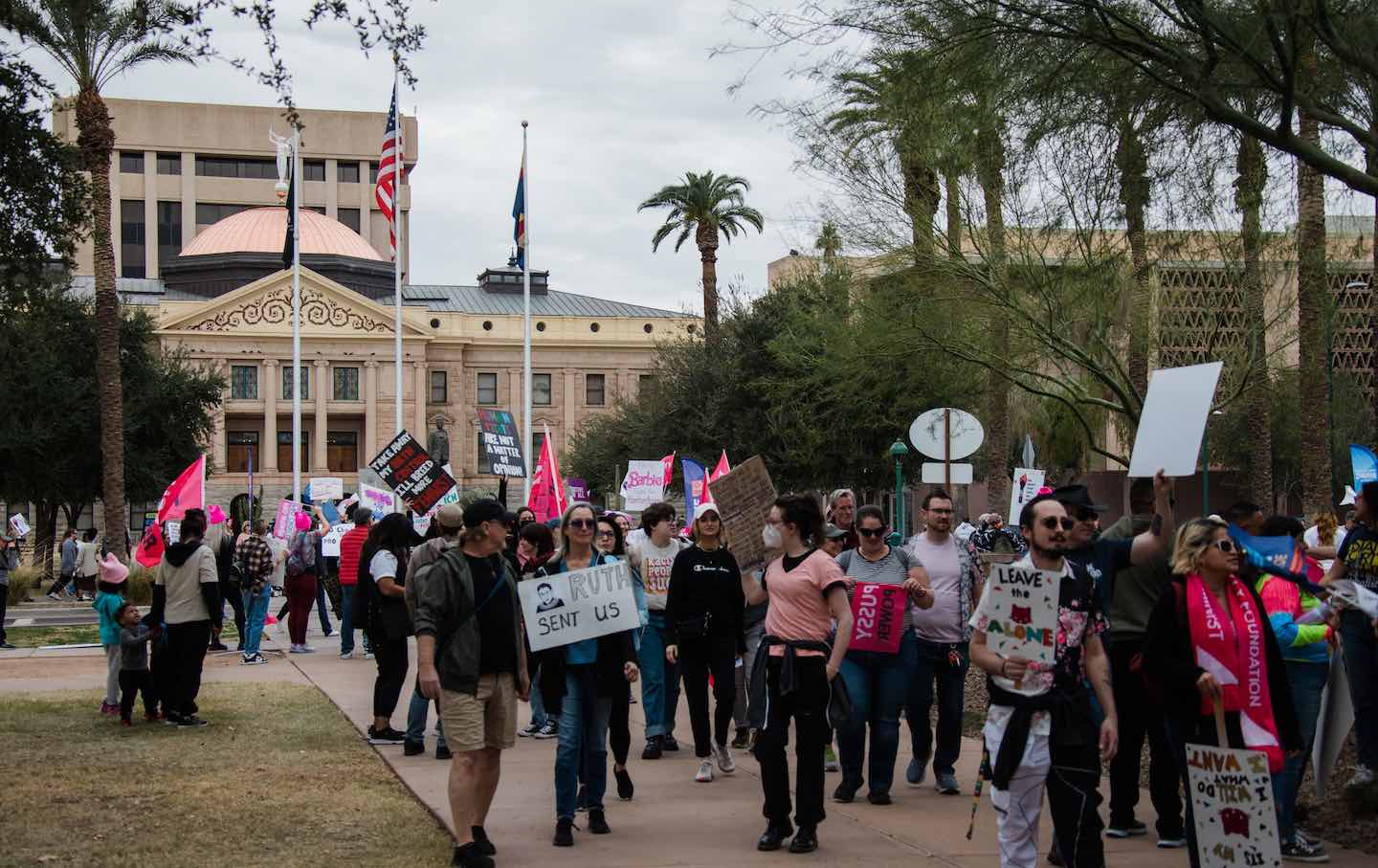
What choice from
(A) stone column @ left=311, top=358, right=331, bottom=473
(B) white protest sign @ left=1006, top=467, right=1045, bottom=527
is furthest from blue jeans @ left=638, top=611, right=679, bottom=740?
(A) stone column @ left=311, top=358, right=331, bottom=473

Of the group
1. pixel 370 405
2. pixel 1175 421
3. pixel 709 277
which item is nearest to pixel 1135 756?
pixel 1175 421

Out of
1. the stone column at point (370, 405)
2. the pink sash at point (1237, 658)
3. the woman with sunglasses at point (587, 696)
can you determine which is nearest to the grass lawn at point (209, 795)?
the woman with sunglasses at point (587, 696)

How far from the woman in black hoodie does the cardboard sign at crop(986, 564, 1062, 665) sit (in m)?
3.86

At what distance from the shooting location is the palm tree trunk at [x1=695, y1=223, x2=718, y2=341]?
48381 mm

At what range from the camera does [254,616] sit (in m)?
18.7

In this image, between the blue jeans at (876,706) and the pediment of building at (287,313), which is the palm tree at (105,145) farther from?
the pediment of building at (287,313)

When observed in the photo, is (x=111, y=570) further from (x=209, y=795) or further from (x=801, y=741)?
(x=801, y=741)

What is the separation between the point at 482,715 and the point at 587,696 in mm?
1061

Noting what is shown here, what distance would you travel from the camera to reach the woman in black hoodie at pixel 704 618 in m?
10.1

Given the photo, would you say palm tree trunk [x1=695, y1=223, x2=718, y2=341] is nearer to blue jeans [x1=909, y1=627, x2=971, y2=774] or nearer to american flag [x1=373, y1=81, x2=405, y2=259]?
american flag [x1=373, y1=81, x2=405, y2=259]

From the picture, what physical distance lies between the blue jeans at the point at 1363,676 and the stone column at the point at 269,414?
84546 millimetres

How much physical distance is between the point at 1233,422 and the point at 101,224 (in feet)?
105

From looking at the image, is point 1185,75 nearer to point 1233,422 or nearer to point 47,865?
point 47,865

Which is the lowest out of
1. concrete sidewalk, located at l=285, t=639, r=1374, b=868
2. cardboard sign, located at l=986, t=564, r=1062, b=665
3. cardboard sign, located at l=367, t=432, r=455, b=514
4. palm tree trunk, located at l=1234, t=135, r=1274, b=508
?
concrete sidewalk, located at l=285, t=639, r=1374, b=868
